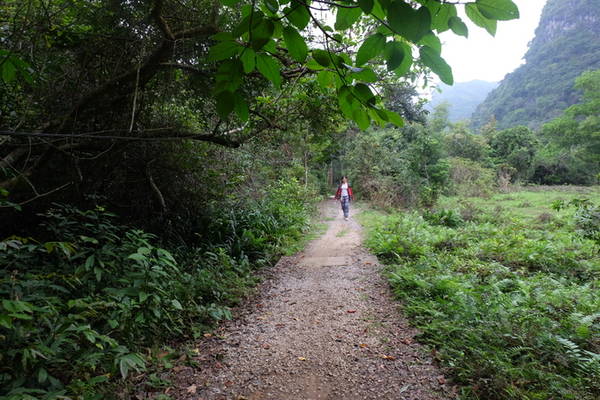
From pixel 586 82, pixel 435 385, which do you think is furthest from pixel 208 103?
pixel 586 82

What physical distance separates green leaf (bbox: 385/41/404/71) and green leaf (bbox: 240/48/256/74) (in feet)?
1.20

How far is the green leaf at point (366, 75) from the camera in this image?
34.6 inches

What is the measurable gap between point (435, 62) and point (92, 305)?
3.11 meters

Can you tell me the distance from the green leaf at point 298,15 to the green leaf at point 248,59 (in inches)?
5.3

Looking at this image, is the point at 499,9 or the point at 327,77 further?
the point at 327,77

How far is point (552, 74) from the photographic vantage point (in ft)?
154

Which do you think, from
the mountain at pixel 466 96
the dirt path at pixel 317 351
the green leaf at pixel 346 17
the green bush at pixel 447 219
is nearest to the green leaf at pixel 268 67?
the green leaf at pixel 346 17

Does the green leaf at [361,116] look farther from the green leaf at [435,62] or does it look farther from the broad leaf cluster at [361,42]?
the green leaf at [435,62]

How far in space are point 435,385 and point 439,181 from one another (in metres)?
15.2

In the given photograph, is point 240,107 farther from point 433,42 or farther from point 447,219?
point 447,219

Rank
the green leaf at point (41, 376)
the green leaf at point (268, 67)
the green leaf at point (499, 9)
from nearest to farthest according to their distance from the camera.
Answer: the green leaf at point (499, 9) → the green leaf at point (268, 67) → the green leaf at point (41, 376)

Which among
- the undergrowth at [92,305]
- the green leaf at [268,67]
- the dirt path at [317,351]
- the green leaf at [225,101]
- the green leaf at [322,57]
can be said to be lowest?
the dirt path at [317,351]

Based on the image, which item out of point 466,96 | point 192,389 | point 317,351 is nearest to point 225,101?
point 192,389

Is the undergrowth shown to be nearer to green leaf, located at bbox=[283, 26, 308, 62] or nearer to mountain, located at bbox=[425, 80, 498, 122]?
green leaf, located at bbox=[283, 26, 308, 62]
